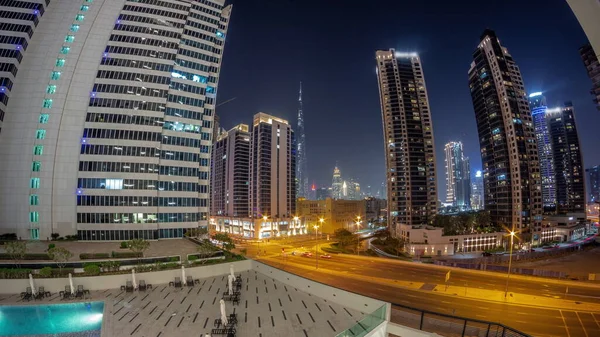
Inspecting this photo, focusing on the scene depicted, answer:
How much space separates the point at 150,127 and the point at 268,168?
7078cm

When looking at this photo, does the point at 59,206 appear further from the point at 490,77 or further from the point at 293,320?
the point at 490,77

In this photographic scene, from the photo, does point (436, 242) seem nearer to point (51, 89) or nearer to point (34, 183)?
point (34, 183)

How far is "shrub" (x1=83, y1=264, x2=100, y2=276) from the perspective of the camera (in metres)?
26.2

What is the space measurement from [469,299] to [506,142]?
92036 millimetres

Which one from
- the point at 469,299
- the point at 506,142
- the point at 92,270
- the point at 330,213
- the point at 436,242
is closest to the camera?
the point at 469,299

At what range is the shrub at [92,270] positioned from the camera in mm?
26156

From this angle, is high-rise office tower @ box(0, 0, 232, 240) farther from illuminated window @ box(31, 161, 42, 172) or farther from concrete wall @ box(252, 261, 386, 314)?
concrete wall @ box(252, 261, 386, 314)

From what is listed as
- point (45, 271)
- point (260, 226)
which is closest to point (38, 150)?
point (45, 271)

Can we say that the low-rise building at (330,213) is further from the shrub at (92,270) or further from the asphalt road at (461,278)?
the shrub at (92,270)

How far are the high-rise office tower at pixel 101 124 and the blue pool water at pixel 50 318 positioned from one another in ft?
92.9

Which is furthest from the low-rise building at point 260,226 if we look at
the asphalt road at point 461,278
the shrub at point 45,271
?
the shrub at point 45,271

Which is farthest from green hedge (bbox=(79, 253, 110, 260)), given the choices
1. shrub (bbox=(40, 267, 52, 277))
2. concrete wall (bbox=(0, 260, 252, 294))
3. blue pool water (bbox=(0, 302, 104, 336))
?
blue pool water (bbox=(0, 302, 104, 336))

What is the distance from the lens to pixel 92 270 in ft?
85.9

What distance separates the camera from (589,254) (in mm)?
71438
